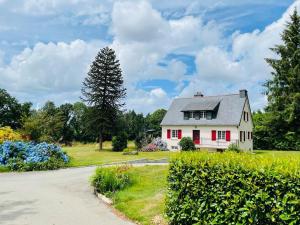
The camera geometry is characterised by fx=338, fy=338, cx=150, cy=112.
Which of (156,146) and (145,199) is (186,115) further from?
(145,199)

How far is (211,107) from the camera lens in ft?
139

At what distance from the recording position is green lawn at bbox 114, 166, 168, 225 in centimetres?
858

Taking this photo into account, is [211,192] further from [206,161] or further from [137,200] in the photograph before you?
[137,200]

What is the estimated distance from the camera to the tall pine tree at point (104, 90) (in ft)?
139

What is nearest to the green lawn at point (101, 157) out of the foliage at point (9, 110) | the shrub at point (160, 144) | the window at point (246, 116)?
the shrub at point (160, 144)

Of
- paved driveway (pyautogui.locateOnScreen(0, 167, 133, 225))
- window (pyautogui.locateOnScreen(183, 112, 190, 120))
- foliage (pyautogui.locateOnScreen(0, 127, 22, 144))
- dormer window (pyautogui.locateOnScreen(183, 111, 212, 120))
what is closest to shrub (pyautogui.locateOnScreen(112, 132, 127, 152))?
window (pyautogui.locateOnScreen(183, 112, 190, 120))

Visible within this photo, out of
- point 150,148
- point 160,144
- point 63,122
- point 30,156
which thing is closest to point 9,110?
point 63,122

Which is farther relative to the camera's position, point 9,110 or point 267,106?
point 9,110

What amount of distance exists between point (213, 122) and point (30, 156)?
86.7 feet

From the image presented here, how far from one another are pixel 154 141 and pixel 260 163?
1517 inches

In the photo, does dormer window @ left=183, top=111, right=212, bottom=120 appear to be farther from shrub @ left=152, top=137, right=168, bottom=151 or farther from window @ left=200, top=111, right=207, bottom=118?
shrub @ left=152, top=137, right=168, bottom=151

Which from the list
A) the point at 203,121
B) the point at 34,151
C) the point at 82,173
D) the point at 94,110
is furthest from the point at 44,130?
the point at 203,121

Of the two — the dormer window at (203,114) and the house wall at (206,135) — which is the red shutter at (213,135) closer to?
the house wall at (206,135)

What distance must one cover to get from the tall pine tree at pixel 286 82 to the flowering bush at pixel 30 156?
25.7 m
